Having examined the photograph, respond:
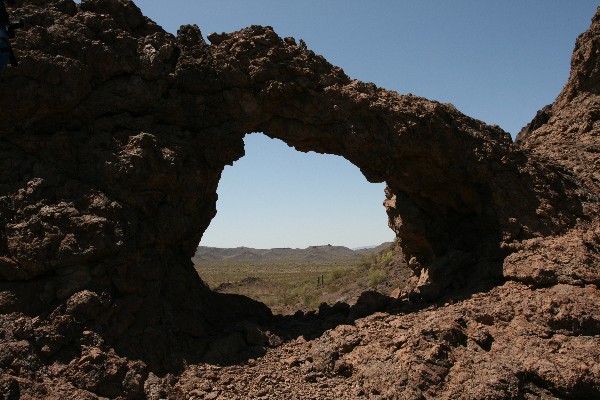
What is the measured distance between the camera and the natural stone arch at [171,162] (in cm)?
771

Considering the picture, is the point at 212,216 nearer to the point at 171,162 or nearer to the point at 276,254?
the point at 171,162

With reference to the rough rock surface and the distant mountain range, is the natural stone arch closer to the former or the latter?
the rough rock surface

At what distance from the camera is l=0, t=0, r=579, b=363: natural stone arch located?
25.3ft

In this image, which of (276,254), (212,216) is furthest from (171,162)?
(276,254)

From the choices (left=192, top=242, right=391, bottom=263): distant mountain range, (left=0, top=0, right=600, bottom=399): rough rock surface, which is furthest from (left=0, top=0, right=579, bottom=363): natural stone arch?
(left=192, top=242, right=391, bottom=263): distant mountain range

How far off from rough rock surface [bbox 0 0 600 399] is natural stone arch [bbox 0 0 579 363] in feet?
0.10

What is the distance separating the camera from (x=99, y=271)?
25.5ft

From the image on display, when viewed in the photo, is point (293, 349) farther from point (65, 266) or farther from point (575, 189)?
point (575, 189)

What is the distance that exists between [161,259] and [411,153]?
17.2 ft

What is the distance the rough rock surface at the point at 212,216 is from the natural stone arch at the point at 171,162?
0.10 ft

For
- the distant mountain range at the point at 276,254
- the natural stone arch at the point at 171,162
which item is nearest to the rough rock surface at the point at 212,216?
the natural stone arch at the point at 171,162

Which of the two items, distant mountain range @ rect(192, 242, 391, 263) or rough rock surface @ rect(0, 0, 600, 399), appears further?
distant mountain range @ rect(192, 242, 391, 263)

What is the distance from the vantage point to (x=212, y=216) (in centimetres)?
1045

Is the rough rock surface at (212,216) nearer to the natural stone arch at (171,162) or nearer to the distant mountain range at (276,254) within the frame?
the natural stone arch at (171,162)
